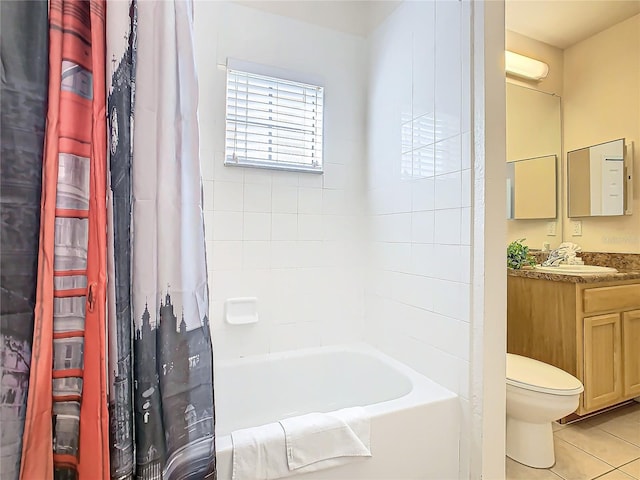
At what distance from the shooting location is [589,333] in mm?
2121

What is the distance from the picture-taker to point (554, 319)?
2.22m

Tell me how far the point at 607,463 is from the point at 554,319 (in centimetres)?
74

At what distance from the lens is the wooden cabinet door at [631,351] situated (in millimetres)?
2258

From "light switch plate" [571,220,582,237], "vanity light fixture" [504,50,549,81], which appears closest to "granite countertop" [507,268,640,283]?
"light switch plate" [571,220,582,237]

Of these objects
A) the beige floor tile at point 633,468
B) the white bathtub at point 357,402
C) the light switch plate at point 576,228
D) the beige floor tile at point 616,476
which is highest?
the light switch plate at point 576,228

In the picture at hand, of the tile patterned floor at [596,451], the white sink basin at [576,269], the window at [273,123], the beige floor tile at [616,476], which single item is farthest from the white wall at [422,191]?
the white sink basin at [576,269]

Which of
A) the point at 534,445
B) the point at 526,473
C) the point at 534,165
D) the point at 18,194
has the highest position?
the point at 534,165

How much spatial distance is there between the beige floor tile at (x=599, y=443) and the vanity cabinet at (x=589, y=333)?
125mm

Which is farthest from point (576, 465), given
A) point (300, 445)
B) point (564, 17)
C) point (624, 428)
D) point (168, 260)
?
point (564, 17)

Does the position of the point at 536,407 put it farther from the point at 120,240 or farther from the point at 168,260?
the point at 120,240

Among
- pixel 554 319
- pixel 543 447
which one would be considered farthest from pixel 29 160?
pixel 554 319

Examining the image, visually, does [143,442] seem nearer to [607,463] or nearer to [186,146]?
[186,146]

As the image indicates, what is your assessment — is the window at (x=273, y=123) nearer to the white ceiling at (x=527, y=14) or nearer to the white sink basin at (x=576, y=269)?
the white ceiling at (x=527, y=14)

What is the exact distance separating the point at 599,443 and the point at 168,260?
2434 millimetres
